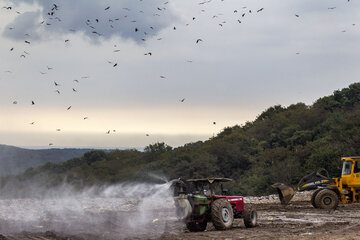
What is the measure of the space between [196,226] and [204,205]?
1.19 m

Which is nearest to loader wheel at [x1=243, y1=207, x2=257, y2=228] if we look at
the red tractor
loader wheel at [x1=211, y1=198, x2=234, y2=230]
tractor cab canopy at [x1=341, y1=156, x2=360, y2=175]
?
the red tractor

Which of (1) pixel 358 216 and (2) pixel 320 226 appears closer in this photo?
(2) pixel 320 226

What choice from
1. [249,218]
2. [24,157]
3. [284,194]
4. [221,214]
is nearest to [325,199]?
[284,194]

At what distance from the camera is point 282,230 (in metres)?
20.0

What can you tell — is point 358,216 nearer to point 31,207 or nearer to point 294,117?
point 31,207

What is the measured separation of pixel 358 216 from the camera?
2527cm

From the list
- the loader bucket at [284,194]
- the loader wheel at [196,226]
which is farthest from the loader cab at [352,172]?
the loader wheel at [196,226]

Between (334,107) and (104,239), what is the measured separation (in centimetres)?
7937

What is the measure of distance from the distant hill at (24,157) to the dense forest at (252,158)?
0.80 m

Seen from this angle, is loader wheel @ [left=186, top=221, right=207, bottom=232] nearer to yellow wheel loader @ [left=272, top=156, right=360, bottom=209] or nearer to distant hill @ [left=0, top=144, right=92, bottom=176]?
yellow wheel loader @ [left=272, top=156, right=360, bottom=209]

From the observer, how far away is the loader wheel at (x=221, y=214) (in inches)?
798

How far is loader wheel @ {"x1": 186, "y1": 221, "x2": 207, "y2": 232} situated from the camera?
21.2 m

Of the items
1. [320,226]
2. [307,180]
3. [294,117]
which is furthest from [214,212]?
[294,117]

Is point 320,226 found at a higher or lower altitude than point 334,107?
lower
